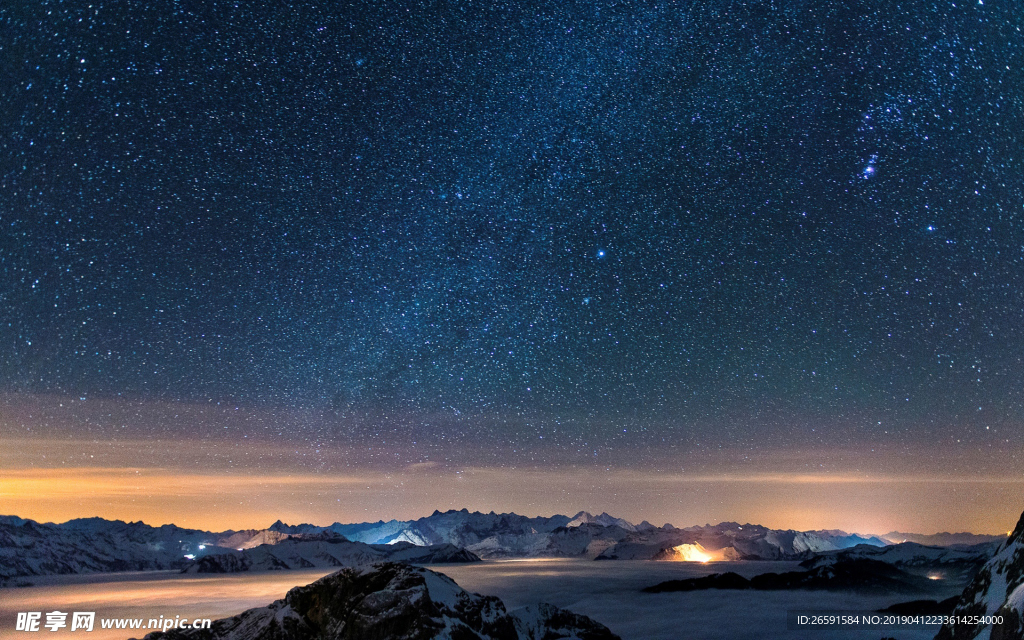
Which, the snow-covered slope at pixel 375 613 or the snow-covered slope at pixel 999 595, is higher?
the snow-covered slope at pixel 999 595

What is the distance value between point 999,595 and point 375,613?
149ft

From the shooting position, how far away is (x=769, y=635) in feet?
374

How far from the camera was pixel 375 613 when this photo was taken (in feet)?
174

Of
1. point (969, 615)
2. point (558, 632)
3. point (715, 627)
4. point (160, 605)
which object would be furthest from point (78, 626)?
point (969, 615)

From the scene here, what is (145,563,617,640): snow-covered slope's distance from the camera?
172 feet

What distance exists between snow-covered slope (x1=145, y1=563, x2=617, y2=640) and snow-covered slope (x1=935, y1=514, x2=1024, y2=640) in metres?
38.8

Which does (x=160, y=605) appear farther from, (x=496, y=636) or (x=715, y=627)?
(x=496, y=636)

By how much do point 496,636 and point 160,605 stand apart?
182 m

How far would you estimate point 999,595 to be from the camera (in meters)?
27.1

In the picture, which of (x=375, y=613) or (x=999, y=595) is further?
(x=375, y=613)

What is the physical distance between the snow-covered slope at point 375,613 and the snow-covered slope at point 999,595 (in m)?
38.8

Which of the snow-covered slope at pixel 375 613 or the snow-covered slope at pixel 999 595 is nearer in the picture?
the snow-covered slope at pixel 999 595

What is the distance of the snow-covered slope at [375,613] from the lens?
172ft

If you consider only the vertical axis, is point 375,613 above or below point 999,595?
below
